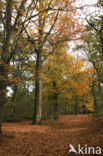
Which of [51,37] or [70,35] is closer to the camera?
[70,35]

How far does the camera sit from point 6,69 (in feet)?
20.4

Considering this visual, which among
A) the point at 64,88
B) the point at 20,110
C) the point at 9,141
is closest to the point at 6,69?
the point at 9,141

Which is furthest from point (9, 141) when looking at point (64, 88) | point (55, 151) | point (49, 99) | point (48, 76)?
point (49, 99)

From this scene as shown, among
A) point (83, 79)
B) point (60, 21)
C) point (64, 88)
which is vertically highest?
point (60, 21)

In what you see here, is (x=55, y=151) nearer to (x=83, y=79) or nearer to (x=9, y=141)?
(x=9, y=141)

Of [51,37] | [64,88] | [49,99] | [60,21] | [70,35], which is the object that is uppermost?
[60,21]

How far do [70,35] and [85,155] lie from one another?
581 centimetres

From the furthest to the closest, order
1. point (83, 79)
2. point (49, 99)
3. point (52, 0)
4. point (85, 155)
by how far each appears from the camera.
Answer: point (49, 99) < point (83, 79) < point (52, 0) < point (85, 155)

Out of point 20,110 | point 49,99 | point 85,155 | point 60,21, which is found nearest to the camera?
point 85,155

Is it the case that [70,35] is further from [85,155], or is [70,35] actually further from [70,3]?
[85,155]

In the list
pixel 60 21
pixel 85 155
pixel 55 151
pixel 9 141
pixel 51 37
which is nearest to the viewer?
pixel 85 155

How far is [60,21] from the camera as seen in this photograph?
8078mm

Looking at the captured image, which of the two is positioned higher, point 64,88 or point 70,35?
point 70,35

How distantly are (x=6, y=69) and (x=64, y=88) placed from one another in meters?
10.4
